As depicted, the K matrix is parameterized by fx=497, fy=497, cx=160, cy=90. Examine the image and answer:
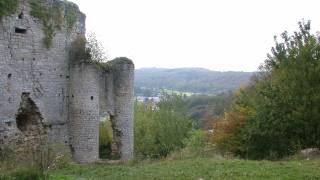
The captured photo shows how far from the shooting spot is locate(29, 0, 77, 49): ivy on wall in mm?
19547

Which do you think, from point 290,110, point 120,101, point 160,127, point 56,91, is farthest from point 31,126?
point 160,127

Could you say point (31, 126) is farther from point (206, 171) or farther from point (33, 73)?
point (206, 171)

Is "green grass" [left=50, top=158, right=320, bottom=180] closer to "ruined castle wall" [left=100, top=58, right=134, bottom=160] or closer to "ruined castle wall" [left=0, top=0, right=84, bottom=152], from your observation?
"ruined castle wall" [left=0, top=0, right=84, bottom=152]

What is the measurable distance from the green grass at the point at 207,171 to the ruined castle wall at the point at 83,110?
16.0 ft

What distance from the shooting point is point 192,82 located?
6742 inches

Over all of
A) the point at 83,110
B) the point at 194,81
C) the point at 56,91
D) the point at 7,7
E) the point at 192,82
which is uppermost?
the point at 194,81

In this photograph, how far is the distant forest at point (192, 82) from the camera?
15100 cm

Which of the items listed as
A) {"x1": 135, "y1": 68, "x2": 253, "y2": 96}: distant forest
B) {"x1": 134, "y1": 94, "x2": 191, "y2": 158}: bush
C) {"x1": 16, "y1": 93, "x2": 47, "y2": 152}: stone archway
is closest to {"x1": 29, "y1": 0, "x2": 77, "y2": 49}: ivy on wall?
{"x1": 16, "y1": 93, "x2": 47, "y2": 152}: stone archway

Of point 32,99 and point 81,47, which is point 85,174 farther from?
point 81,47

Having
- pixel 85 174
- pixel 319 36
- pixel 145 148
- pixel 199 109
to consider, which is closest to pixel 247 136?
pixel 319 36

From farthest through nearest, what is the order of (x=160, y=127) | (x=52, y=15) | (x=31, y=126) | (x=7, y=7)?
(x=160, y=127)
(x=52, y=15)
(x=31, y=126)
(x=7, y=7)

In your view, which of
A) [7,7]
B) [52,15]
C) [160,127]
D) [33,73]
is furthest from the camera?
[160,127]

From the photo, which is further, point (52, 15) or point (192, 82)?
point (192, 82)

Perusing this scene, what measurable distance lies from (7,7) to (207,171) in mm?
9523
